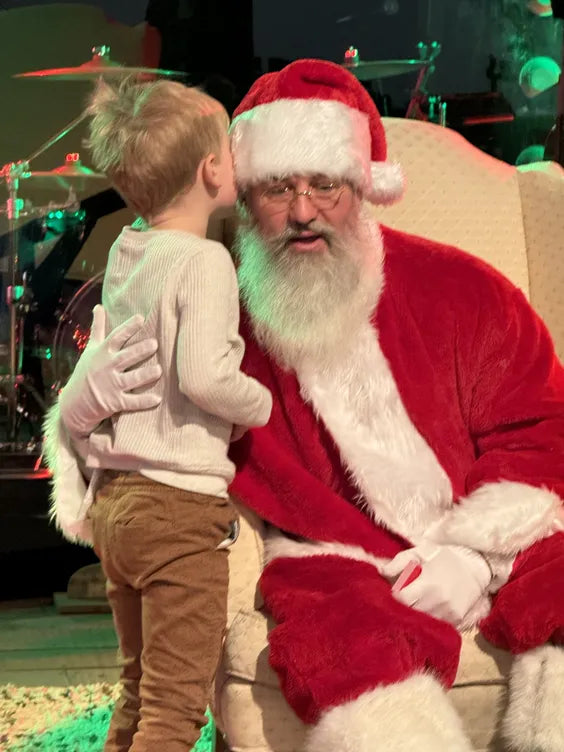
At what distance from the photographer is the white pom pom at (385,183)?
1.78 metres

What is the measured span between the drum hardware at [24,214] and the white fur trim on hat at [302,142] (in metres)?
1.46

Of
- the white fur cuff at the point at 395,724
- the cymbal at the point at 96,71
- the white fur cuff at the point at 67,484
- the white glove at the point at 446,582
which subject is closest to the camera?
the white fur cuff at the point at 395,724

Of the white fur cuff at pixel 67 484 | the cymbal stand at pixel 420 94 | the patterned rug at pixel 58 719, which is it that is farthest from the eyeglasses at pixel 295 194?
the cymbal stand at pixel 420 94

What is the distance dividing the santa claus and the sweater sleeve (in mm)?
102

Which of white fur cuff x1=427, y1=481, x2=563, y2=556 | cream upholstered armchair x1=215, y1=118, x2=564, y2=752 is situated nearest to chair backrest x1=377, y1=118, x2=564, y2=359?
cream upholstered armchair x1=215, y1=118, x2=564, y2=752

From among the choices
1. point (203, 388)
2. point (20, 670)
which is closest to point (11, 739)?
point (20, 670)

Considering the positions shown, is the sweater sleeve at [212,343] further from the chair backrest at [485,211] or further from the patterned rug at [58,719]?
the patterned rug at [58,719]

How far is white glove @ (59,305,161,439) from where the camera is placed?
150cm

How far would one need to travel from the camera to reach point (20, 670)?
2.65 meters

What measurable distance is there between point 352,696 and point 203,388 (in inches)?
17.7

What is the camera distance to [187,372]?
143 centimetres

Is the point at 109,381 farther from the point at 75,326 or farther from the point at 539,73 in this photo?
the point at 539,73

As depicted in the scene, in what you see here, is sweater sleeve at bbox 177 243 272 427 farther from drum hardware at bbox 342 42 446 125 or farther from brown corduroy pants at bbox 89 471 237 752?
drum hardware at bbox 342 42 446 125

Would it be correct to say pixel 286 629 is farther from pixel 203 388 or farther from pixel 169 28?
pixel 169 28
